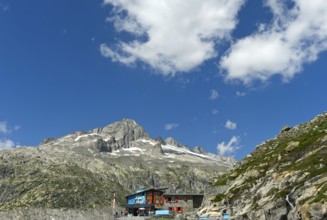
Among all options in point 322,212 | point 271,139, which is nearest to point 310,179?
point 322,212

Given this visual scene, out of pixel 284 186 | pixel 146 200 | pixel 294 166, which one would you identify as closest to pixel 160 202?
pixel 146 200

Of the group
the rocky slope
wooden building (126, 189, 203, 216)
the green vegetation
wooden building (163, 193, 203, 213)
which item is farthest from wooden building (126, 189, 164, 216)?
the green vegetation

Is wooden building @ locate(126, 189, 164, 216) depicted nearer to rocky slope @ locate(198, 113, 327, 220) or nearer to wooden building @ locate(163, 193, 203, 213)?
wooden building @ locate(163, 193, 203, 213)

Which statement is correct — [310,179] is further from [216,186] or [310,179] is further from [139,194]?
[139,194]

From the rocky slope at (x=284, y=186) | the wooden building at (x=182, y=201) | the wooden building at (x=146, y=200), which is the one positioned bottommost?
the rocky slope at (x=284, y=186)

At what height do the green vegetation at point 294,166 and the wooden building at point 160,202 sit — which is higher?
the wooden building at point 160,202

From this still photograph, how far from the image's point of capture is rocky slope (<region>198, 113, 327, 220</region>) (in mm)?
56188

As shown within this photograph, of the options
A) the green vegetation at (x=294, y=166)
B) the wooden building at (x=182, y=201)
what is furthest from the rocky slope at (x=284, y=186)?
the wooden building at (x=182, y=201)

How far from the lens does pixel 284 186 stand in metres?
68.6

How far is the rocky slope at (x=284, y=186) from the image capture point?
56.2 m

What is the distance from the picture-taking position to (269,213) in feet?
203

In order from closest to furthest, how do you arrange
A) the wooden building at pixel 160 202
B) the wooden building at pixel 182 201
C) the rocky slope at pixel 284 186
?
the rocky slope at pixel 284 186 → the wooden building at pixel 182 201 → the wooden building at pixel 160 202

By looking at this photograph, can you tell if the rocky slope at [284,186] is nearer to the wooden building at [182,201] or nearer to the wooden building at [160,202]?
the wooden building at [182,201]

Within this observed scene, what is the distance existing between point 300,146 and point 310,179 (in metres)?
25.9
